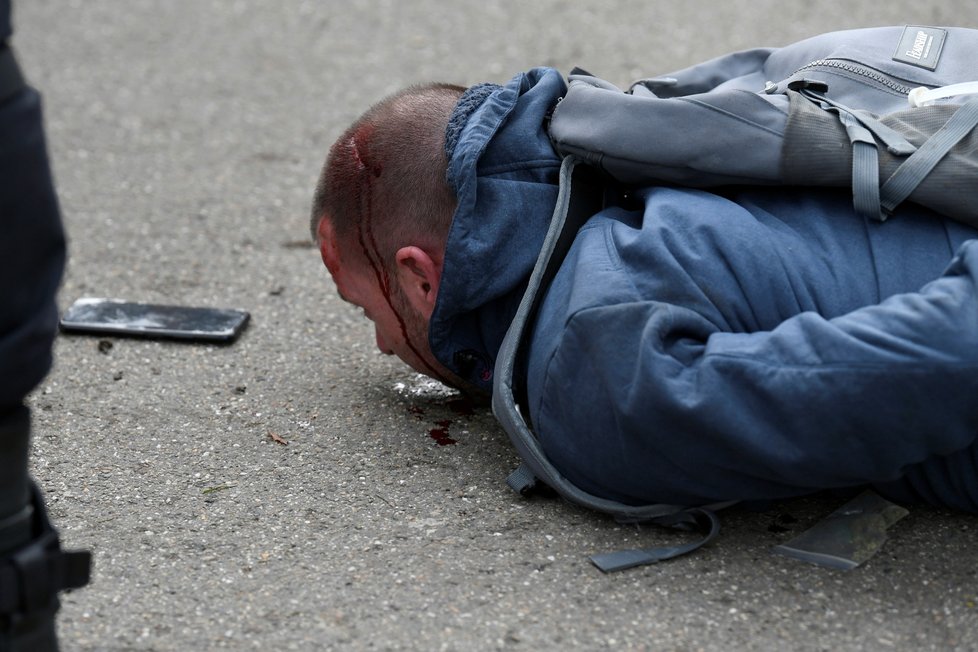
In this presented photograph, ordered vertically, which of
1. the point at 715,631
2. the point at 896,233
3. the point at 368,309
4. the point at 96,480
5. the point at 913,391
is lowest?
the point at 96,480

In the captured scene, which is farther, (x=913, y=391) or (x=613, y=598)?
(x=613, y=598)

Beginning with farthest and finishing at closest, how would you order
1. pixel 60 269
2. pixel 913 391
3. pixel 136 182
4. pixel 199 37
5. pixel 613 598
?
pixel 199 37 < pixel 136 182 < pixel 613 598 < pixel 913 391 < pixel 60 269

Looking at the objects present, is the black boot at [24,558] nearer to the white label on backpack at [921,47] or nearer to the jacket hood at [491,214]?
the jacket hood at [491,214]

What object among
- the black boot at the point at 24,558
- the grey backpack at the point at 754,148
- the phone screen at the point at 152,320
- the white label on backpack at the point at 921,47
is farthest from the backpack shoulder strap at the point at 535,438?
the phone screen at the point at 152,320

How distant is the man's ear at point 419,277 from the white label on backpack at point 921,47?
915mm

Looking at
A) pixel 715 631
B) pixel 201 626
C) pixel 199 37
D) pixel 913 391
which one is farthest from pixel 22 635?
pixel 199 37

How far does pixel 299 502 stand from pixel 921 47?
1.37m

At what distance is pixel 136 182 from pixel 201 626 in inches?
85.8

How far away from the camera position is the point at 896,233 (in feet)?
6.46

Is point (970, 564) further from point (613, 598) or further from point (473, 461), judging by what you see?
point (473, 461)

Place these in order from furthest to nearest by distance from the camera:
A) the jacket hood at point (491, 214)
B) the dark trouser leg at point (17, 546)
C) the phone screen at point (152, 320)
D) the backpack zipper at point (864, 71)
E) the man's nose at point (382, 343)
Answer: the phone screen at point (152, 320) < the man's nose at point (382, 343) < the backpack zipper at point (864, 71) < the jacket hood at point (491, 214) < the dark trouser leg at point (17, 546)

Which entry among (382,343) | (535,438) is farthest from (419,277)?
(535,438)

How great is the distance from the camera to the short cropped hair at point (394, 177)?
2.17m

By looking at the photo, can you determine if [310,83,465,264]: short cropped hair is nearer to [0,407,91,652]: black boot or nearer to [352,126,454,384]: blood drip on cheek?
[352,126,454,384]: blood drip on cheek
